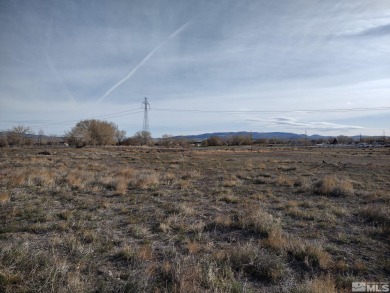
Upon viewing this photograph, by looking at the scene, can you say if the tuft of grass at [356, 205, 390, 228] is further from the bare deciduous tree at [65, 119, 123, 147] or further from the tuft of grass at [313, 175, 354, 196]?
the bare deciduous tree at [65, 119, 123, 147]

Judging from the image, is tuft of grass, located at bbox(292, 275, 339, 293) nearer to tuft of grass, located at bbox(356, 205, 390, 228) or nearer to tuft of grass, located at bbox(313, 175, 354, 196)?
tuft of grass, located at bbox(356, 205, 390, 228)

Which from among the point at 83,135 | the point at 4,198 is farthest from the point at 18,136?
the point at 4,198

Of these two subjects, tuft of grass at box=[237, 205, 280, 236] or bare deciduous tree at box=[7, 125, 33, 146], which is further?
bare deciduous tree at box=[7, 125, 33, 146]

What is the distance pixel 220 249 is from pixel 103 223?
351cm

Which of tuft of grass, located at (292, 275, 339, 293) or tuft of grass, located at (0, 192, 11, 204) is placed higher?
tuft of grass, located at (0, 192, 11, 204)

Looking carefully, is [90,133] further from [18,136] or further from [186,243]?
[186,243]

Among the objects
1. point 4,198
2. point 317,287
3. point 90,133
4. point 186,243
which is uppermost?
point 90,133

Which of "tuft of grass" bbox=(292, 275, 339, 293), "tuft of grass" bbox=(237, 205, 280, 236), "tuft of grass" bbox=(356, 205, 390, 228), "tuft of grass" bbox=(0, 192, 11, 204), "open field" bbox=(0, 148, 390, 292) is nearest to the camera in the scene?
"tuft of grass" bbox=(292, 275, 339, 293)

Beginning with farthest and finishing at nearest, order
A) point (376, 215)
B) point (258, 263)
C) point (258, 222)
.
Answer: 1. point (376, 215)
2. point (258, 222)
3. point (258, 263)

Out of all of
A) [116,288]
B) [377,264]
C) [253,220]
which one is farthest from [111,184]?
[377,264]

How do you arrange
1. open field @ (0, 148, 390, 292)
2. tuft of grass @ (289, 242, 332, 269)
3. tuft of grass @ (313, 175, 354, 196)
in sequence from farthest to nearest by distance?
1. tuft of grass @ (313, 175, 354, 196)
2. tuft of grass @ (289, 242, 332, 269)
3. open field @ (0, 148, 390, 292)

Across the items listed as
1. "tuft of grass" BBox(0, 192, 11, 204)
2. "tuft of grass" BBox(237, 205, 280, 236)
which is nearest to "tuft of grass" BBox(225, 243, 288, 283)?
"tuft of grass" BBox(237, 205, 280, 236)

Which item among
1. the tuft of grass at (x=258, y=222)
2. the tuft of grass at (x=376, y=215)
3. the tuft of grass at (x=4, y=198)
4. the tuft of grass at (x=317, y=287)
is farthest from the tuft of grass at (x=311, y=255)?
the tuft of grass at (x=4, y=198)

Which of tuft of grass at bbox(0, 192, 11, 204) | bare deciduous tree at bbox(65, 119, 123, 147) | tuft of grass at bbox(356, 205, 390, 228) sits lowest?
tuft of grass at bbox(356, 205, 390, 228)
